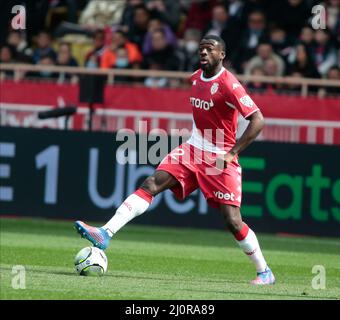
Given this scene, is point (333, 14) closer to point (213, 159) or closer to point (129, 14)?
point (129, 14)

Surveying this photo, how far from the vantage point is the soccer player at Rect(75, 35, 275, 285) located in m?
11.7

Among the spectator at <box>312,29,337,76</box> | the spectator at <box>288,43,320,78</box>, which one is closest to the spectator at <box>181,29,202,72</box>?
the spectator at <box>288,43,320,78</box>

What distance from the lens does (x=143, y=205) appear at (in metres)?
11.8

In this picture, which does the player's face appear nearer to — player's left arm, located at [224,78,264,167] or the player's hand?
player's left arm, located at [224,78,264,167]

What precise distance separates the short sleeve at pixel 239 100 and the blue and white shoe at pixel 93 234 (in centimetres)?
181

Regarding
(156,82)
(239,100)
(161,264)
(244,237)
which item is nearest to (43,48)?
(156,82)

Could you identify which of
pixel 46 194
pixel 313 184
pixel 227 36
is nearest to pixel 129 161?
pixel 46 194

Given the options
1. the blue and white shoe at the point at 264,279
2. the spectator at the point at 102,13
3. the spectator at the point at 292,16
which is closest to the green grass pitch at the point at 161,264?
the blue and white shoe at the point at 264,279

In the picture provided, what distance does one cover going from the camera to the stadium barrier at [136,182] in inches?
721

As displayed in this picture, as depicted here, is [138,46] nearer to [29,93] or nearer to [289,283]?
[29,93]

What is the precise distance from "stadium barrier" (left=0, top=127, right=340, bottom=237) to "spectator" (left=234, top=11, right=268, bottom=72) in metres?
3.62

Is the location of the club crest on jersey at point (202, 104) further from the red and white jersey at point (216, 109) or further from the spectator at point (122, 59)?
the spectator at point (122, 59)

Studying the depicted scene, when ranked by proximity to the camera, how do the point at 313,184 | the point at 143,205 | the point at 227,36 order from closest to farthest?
1. the point at 143,205
2. the point at 313,184
3. the point at 227,36

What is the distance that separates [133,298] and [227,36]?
42.8 feet
